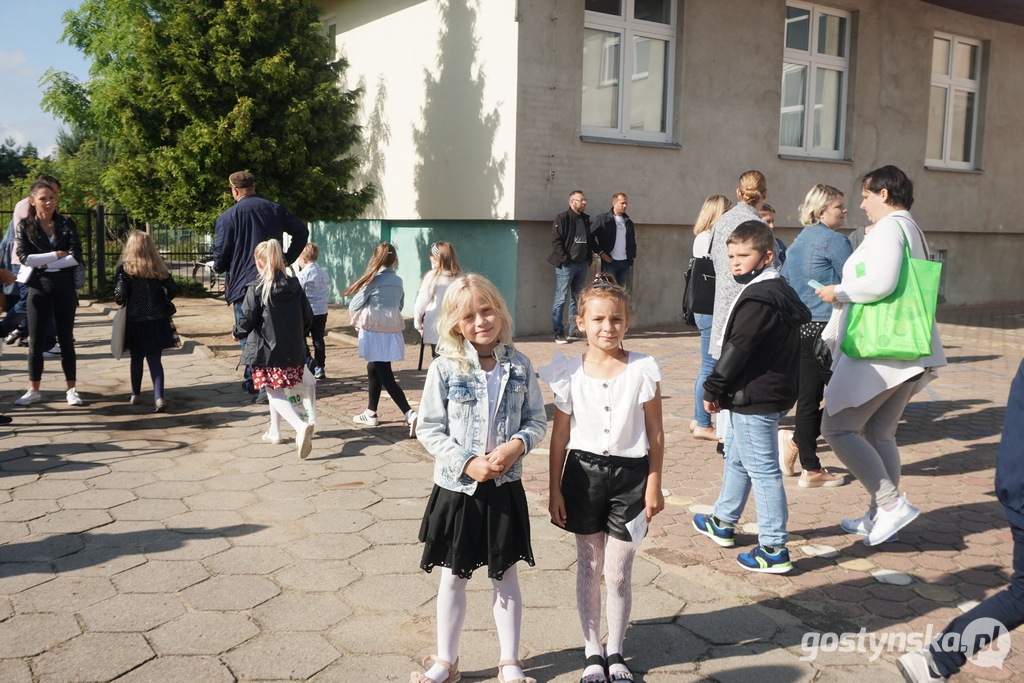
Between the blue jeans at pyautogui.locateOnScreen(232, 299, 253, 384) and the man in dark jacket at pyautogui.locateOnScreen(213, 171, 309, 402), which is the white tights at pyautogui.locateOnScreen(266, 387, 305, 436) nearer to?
the blue jeans at pyautogui.locateOnScreen(232, 299, 253, 384)

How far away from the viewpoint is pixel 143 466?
559 cm

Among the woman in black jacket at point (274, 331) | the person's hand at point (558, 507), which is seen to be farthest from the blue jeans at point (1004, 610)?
the woman in black jacket at point (274, 331)

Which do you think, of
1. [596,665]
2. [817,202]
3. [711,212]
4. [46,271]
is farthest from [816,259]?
[46,271]

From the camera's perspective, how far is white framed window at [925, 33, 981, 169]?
16297 mm

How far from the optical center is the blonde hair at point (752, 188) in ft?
18.6

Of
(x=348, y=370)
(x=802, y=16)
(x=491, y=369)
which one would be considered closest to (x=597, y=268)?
(x=348, y=370)

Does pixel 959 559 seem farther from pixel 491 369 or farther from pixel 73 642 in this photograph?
pixel 73 642

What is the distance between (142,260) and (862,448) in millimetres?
5882

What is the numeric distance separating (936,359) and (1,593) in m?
4.56

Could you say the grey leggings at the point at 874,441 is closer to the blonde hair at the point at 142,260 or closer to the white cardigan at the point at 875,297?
the white cardigan at the point at 875,297

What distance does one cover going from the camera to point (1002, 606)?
2.75 metres

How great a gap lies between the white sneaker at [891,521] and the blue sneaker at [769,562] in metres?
0.60

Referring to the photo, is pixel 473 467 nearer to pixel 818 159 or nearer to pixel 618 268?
pixel 618 268

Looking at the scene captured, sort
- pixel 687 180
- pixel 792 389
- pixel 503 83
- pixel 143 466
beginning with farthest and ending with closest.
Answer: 1. pixel 687 180
2. pixel 503 83
3. pixel 143 466
4. pixel 792 389
